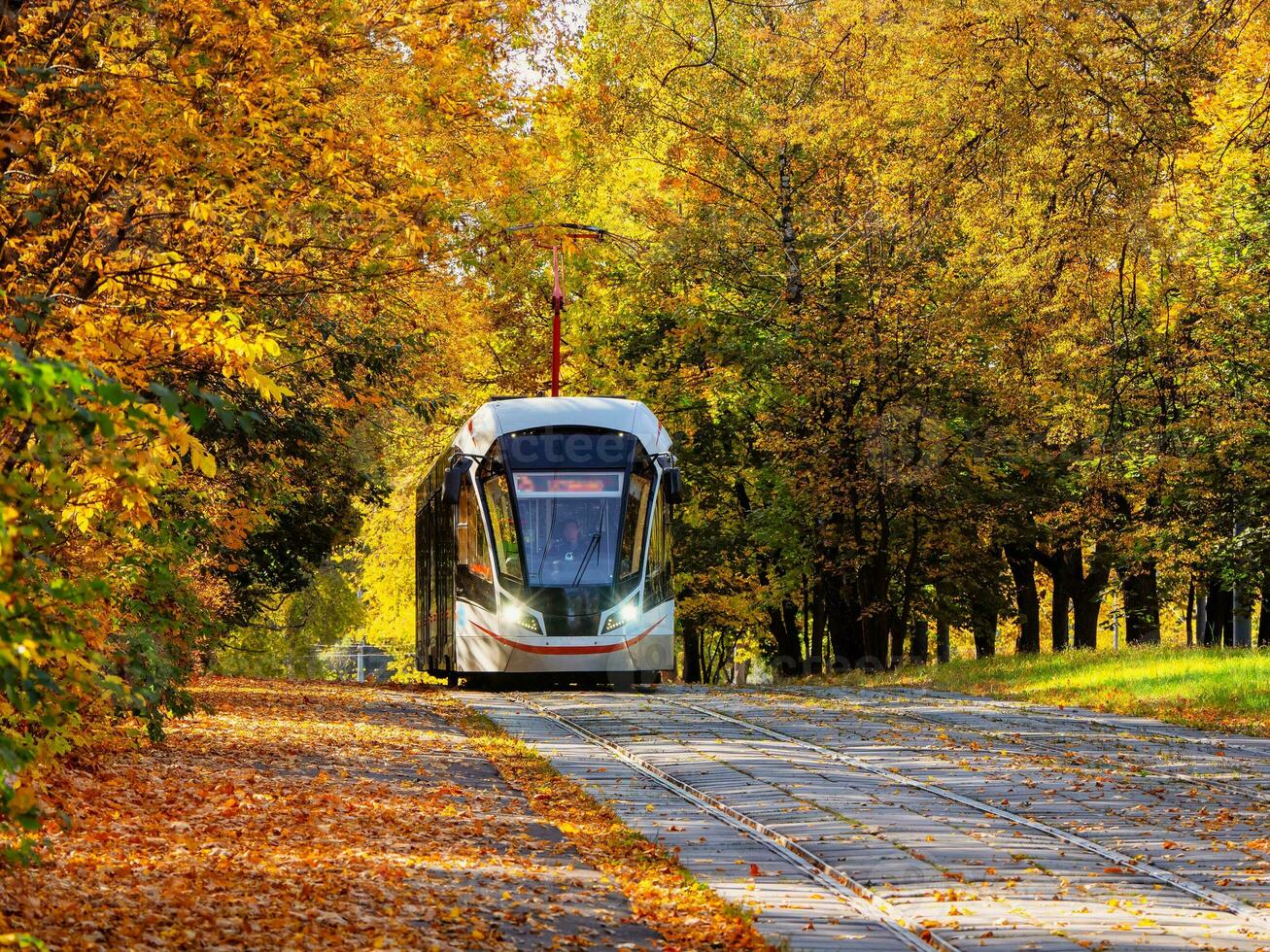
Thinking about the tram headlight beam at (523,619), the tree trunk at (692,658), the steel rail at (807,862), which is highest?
the tram headlight beam at (523,619)

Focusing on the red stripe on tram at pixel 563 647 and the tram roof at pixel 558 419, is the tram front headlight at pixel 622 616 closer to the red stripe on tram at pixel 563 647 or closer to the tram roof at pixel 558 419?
the red stripe on tram at pixel 563 647

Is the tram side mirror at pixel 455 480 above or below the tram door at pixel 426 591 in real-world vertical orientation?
above

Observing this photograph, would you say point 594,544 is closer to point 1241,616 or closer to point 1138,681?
point 1138,681

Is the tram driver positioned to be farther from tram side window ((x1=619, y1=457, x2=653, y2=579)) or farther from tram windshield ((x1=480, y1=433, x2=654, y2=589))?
tram side window ((x1=619, y1=457, x2=653, y2=579))

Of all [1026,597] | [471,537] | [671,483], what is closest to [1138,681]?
[671,483]

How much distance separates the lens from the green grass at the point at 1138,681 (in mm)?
18609

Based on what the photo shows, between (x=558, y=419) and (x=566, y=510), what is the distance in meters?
1.35

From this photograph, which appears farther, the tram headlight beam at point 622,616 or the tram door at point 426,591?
the tram door at point 426,591

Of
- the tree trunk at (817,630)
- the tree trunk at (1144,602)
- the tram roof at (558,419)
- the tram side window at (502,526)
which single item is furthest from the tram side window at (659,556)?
the tree trunk at (817,630)

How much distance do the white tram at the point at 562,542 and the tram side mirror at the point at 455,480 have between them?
0.02m

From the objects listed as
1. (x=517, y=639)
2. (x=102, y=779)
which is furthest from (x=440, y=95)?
(x=517, y=639)

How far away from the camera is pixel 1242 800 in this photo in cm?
1165

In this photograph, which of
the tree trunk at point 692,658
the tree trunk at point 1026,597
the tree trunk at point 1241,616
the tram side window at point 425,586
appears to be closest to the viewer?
the tram side window at point 425,586

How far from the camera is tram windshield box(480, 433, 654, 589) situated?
76.3 ft
